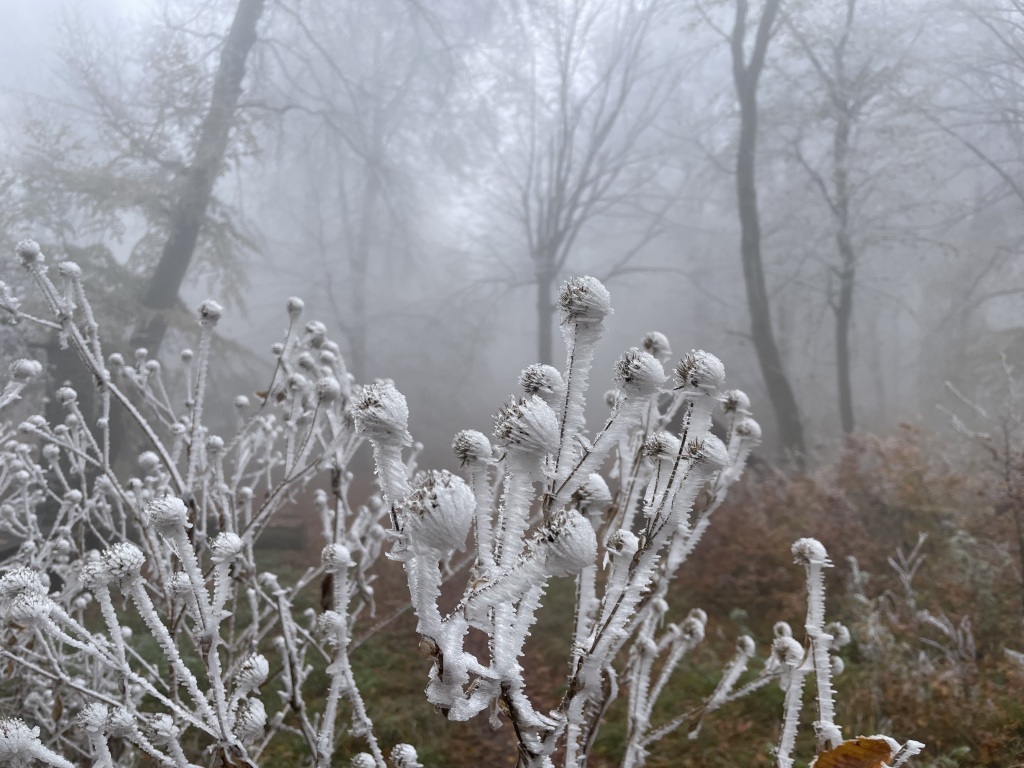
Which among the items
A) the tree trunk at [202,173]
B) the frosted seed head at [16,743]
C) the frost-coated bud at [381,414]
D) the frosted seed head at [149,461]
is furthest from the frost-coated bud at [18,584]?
the tree trunk at [202,173]

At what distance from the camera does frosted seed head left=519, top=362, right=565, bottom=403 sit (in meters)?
0.64

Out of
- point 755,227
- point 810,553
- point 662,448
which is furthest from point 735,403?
point 755,227

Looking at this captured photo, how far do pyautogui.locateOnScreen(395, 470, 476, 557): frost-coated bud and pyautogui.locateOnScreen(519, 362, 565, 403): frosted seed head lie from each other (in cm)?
19

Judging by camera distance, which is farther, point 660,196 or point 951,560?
point 660,196

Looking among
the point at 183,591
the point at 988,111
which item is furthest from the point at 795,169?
the point at 183,591

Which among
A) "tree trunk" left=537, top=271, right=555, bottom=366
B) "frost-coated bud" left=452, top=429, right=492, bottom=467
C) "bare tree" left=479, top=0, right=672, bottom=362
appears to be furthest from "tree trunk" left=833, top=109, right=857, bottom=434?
"frost-coated bud" left=452, top=429, right=492, bottom=467

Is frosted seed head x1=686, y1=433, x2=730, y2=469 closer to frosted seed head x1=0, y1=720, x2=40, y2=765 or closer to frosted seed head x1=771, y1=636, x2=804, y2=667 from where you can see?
frosted seed head x1=771, y1=636, x2=804, y2=667

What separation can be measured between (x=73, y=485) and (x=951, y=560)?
6.49 m

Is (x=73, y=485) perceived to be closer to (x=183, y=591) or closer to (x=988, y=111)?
(x=183, y=591)

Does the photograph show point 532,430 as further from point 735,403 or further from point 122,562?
point 735,403

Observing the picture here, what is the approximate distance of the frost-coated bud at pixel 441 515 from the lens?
0.45m

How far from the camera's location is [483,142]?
34.9ft

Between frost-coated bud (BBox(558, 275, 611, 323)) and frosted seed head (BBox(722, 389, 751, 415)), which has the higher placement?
frosted seed head (BBox(722, 389, 751, 415))

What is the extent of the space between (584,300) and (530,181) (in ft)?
35.9
